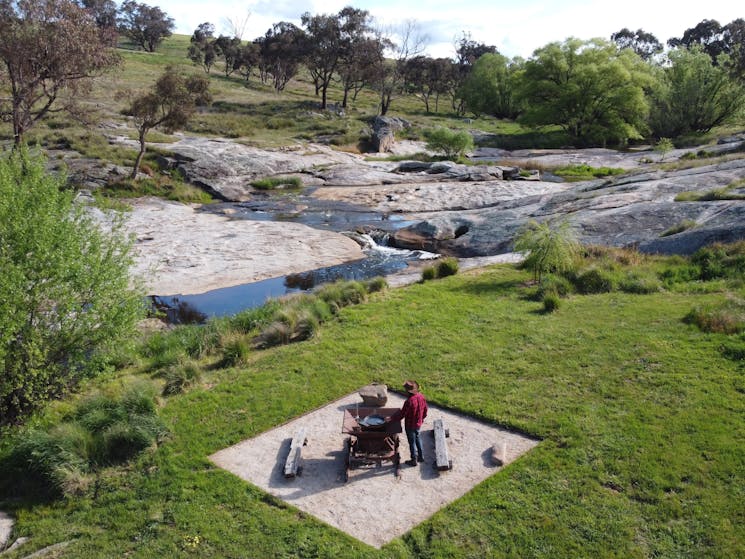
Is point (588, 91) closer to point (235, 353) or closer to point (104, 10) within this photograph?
point (235, 353)

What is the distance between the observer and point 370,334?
16469mm

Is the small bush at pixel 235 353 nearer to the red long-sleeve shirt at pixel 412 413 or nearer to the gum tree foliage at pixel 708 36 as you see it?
the red long-sleeve shirt at pixel 412 413

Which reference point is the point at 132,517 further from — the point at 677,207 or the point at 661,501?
the point at 677,207

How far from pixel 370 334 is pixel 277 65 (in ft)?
276

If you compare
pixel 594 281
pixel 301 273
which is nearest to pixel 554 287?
pixel 594 281

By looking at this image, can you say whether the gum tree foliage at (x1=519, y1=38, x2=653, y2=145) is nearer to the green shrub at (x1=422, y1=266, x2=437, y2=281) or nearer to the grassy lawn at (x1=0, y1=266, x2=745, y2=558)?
the green shrub at (x1=422, y1=266, x2=437, y2=281)

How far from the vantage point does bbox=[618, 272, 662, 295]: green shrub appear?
18.6m

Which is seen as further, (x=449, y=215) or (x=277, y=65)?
(x=277, y=65)

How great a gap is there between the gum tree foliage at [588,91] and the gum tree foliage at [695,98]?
2218mm

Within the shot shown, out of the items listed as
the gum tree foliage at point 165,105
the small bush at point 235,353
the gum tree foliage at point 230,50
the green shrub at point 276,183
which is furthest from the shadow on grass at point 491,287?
the gum tree foliage at point 230,50

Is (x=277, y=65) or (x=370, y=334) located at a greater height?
(x=277, y=65)

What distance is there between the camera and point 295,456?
10438mm

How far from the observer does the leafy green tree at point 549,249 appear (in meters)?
20.0

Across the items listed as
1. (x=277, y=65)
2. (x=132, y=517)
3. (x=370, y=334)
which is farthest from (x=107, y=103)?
(x=132, y=517)
